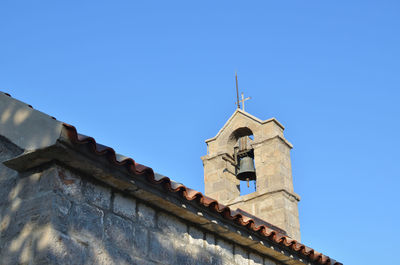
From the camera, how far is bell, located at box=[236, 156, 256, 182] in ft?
30.0

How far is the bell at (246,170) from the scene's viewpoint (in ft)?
30.0

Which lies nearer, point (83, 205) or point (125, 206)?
point (83, 205)

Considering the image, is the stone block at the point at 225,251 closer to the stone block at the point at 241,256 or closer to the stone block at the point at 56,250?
the stone block at the point at 241,256

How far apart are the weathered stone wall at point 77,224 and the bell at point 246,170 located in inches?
181

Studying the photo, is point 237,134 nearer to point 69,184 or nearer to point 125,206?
point 125,206

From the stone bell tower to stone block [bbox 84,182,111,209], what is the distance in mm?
5014

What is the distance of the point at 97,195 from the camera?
398cm

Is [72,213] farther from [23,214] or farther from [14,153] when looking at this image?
[14,153]

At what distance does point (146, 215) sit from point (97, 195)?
52cm

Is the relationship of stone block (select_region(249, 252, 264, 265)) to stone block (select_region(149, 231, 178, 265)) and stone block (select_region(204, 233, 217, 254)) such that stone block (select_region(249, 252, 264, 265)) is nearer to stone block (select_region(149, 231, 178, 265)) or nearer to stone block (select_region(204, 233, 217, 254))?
stone block (select_region(204, 233, 217, 254))

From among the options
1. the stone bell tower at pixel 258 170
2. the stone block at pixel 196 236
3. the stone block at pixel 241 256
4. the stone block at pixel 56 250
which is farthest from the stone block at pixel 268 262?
the stone bell tower at pixel 258 170

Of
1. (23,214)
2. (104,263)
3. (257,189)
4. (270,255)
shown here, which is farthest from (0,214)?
(257,189)

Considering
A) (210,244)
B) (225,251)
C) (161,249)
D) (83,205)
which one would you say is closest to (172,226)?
(161,249)

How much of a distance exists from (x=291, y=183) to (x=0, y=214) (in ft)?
19.7
